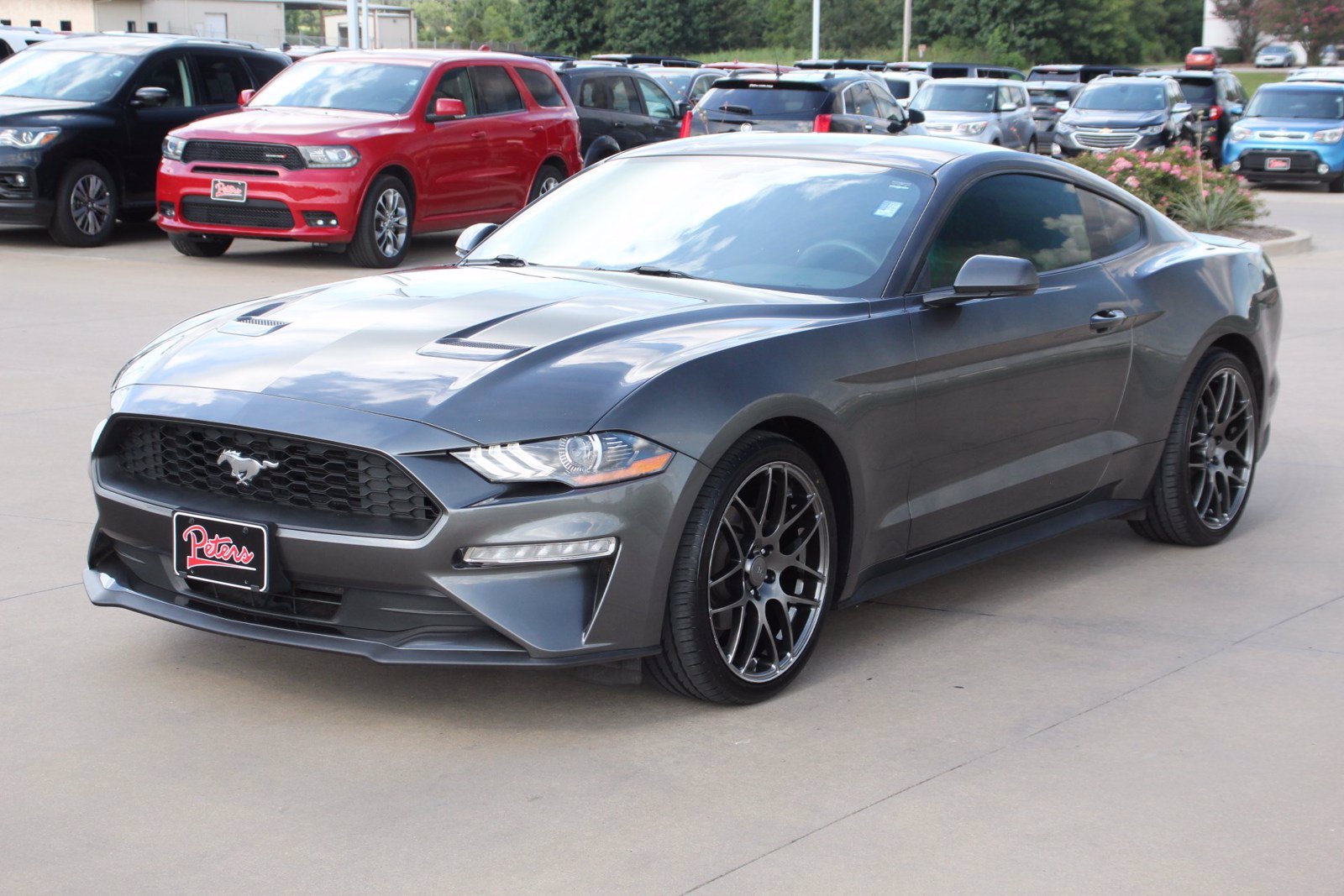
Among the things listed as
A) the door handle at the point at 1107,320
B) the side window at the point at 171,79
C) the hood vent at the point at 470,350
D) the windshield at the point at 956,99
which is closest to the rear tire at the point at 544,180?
the side window at the point at 171,79

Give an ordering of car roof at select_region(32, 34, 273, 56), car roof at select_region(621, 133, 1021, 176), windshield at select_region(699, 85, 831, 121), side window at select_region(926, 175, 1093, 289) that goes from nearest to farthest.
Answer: side window at select_region(926, 175, 1093, 289)
car roof at select_region(621, 133, 1021, 176)
car roof at select_region(32, 34, 273, 56)
windshield at select_region(699, 85, 831, 121)

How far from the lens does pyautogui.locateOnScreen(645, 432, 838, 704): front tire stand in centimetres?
425

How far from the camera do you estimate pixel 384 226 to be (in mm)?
14422

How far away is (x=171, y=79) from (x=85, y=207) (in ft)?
5.63

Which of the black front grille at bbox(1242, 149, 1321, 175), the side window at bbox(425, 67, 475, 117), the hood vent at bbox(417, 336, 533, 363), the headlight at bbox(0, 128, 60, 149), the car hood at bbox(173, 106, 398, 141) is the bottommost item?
the black front grille at bbox(1242, 149, 1321, 175)

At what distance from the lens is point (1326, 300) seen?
45.3 feet

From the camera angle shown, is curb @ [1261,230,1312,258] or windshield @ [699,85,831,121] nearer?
curb @ [1261,230,1312,258]

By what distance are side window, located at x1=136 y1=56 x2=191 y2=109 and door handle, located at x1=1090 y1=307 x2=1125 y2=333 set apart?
12.3m

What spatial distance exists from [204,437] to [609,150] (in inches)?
633

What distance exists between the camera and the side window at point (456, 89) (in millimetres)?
15117

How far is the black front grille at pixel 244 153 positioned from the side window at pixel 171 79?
7.21 ft

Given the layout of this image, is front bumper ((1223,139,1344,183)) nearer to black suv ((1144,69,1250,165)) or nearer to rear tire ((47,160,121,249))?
black suv ((1144,69,1250,165))

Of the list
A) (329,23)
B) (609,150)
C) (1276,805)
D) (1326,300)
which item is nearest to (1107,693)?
(1276,805)

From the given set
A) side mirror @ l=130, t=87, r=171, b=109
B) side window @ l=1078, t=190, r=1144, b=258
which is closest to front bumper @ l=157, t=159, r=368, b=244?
side mirror @ l=130, t=87, r=171, b=109
